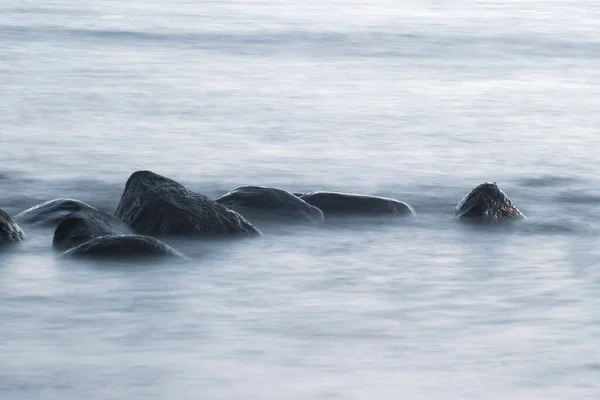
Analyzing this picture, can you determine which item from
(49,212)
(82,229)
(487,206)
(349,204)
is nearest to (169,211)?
(82,229)

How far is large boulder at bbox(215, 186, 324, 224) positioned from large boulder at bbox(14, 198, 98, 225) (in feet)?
3.36

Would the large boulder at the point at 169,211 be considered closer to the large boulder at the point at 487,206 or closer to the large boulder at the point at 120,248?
the large boulder at the point at 120,248

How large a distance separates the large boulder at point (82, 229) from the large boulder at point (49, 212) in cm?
43

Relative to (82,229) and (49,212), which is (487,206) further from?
(49,212)

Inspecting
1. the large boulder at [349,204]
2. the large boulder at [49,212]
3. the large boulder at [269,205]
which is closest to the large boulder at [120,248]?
the large boulder at [49,212]

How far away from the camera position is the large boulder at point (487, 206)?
9.47 meters

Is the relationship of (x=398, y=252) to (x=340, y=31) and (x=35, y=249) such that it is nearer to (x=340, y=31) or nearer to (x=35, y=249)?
(x=35, y=249)

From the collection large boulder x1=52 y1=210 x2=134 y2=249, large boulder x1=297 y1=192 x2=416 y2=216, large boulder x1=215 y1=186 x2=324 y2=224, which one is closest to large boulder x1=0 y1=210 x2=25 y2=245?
large boulder x1=52 y1=210 x2=134 y2=249

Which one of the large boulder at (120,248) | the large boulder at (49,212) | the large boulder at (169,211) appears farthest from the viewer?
the large boulder at (49,212)

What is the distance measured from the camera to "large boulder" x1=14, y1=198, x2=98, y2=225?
29.2 ft

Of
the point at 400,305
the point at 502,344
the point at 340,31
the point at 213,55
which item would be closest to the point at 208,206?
the point at 400,305

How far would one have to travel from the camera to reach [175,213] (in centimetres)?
857

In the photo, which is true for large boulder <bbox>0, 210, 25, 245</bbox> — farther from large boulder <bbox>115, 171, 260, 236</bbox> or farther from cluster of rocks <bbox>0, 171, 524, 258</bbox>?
large boulder <bbox>115, 171, 260, 236</bbox>

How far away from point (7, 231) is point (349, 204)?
2.47 meters
